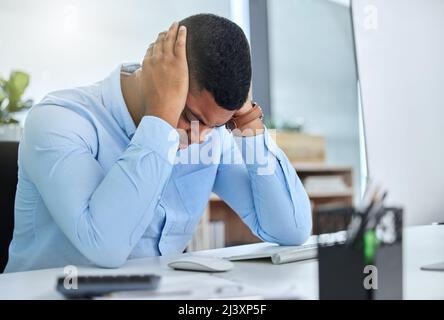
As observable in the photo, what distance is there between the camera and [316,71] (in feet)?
10.8

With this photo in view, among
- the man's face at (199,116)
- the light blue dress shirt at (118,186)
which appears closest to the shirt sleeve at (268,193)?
the light blue dress shirt at (118,186)

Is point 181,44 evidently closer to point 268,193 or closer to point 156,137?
point 156,137

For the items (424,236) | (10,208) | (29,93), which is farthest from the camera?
(29,93)

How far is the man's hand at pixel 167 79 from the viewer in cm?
84

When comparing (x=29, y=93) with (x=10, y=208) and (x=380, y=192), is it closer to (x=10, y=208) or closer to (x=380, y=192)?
(x=10, y=208)

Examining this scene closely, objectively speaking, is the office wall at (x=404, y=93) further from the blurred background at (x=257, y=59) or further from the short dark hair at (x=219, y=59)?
the blurred background at (x=257, y=59)

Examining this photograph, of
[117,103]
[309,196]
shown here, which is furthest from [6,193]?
[309,196]

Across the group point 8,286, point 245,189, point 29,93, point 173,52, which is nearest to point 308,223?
point 245,189

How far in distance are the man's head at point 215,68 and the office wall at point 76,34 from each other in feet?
5.15

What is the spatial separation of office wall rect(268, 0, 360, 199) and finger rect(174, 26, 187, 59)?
218 cm

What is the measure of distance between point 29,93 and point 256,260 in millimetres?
1728

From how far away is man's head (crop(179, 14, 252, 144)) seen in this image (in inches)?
33.9
